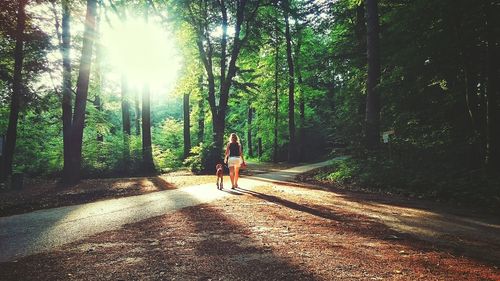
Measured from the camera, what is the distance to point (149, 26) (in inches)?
847

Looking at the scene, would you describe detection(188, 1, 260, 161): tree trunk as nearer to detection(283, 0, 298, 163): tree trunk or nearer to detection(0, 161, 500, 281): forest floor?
detection(283, 0, 298, 163): tree trunk

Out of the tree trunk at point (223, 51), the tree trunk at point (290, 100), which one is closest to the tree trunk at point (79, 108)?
the tree trunk at point (223, 51)

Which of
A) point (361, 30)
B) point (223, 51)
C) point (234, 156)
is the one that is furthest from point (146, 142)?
point (361, 30)

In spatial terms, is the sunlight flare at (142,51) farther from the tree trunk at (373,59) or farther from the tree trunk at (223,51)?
the tree trunk at (373,59)

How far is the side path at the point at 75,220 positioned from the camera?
5488 millimetres

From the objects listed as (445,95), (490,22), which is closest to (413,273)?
(490,22)

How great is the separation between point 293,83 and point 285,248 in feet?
82.3

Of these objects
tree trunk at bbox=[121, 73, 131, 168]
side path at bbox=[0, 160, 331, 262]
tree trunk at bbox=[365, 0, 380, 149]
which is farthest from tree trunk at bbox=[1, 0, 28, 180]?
tree trunk at bbox=[365, 0, 380, 149]

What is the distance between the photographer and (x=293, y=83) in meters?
29.1

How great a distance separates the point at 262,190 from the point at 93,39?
981cm

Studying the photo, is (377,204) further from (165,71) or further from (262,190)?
(165,71)

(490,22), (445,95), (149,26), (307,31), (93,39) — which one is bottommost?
(445,95)

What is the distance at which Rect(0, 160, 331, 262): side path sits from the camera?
216 inches

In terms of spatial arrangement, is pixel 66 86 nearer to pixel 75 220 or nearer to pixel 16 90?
pixel 16 90
